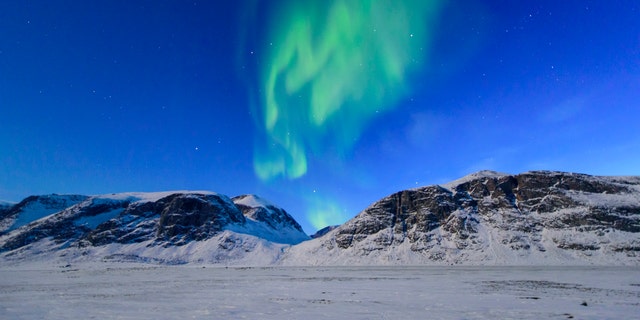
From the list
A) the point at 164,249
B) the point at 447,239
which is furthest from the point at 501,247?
the point at 164,249

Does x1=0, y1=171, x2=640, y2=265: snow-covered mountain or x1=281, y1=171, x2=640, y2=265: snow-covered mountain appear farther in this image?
x1=0, y1=171, x2=640, y2=265: snow-covered mountain

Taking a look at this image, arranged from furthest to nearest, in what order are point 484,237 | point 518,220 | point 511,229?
point 518,220 → point 511,229 → point 484,237

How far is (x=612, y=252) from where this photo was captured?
134m

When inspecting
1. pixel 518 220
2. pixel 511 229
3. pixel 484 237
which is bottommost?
pixel 484 237

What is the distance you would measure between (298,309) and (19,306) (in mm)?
20557

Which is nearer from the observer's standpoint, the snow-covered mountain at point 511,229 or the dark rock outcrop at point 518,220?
the snow-covered mountain at point 511,229

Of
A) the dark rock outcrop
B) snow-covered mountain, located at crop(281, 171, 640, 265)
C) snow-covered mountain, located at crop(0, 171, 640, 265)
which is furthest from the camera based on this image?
the dark rock outcrop

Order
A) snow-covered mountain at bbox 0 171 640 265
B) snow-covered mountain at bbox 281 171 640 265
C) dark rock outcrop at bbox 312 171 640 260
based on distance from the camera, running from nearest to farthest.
Result: 1. snow-covered mountain at bbox 281 171 640 265
2. snow-covered mountain at bbox 0 171 640 265
3. dark rock outcrop at bbox 312 171 640 260

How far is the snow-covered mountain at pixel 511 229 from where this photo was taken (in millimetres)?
143625

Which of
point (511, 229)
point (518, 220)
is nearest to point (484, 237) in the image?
point (511, 229)

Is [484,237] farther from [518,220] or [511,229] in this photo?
[518,220]

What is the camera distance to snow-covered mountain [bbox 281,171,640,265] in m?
144

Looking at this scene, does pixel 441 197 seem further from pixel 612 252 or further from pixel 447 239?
pixel 612 252

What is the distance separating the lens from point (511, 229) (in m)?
168
